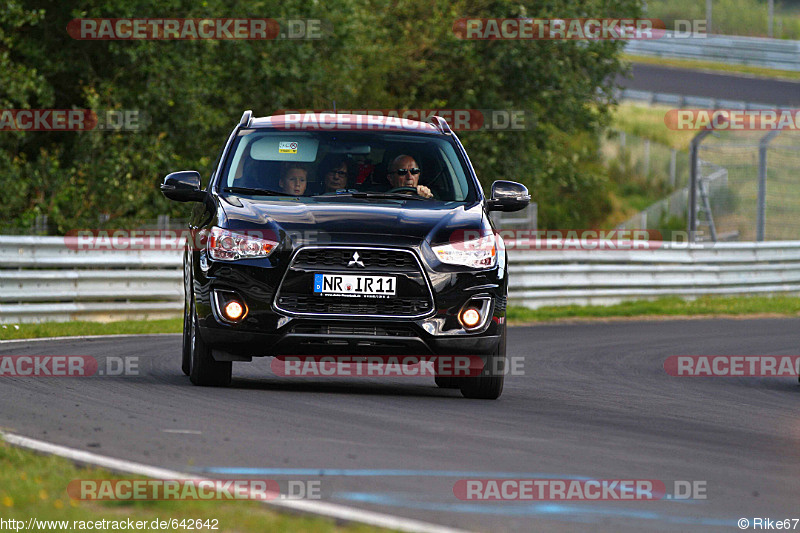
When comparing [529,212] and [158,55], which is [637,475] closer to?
[529,212]

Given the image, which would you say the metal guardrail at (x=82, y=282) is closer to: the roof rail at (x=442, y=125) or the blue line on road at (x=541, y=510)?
the roof rail at (x=442, y=125)

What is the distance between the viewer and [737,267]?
25719 mm

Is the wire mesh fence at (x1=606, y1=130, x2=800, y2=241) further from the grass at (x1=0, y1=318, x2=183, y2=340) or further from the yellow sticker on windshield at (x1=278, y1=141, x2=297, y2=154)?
the yellow sticker on windshield at (x1=278, y1=141, x2=297, y2=154)

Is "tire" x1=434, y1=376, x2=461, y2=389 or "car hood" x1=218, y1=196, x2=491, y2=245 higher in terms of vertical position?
"car hood" x1=218, y1=196, x2=491, y2=245

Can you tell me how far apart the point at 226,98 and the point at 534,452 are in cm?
2178

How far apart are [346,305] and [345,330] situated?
0.53 feet

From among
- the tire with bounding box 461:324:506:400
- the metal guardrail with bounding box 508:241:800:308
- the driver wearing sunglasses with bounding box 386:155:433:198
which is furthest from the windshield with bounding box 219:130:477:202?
the metal guardrail with bounding box 508:241:800:308

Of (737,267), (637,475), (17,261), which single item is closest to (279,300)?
(637,475)

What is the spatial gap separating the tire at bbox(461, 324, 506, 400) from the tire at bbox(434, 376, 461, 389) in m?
0.50

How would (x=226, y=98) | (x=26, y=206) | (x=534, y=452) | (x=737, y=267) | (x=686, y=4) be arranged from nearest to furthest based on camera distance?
1. (x=534, y=452)
2. (x=26, y=206)
3. (x=737, y=267)
4. (x=226, y=98)
5. (x=686, y=4)

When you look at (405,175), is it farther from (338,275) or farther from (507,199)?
(338,275)

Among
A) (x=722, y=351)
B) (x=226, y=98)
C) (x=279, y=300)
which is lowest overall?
(x=722, y=351)

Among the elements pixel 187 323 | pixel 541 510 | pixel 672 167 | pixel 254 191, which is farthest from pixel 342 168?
pixel 672 167

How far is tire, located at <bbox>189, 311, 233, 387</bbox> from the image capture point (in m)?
9.46
